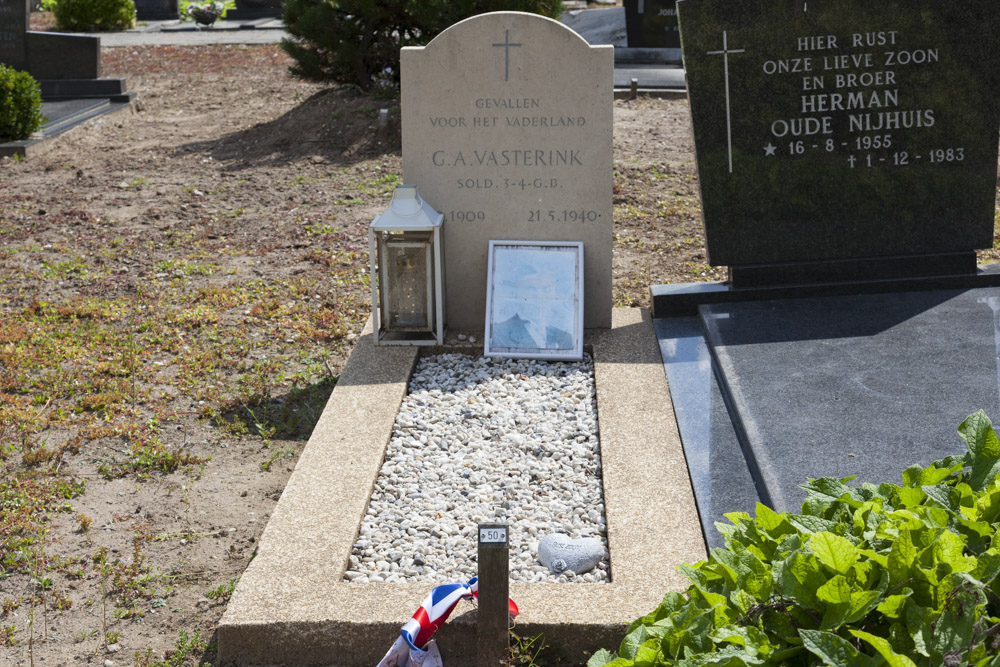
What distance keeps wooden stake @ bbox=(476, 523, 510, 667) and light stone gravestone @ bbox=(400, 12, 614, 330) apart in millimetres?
2855

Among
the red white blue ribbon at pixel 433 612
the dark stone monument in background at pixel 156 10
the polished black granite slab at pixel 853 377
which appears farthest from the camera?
the dark stone monument in background at pixel 156 10

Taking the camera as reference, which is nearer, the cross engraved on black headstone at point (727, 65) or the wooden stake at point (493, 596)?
the wooden stake at point (493, 596)

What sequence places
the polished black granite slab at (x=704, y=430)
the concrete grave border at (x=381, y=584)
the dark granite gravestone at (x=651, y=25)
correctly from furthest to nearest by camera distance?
the dark granite gravestone at (x=651, y=25) < the polished black granite slab at (x=704, y=430) < the concrete grave border at (x=381, y=584)

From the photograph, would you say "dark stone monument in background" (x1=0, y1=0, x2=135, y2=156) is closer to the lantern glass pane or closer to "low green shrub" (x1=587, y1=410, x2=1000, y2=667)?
the lantern glass pane

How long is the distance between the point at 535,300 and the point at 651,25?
10852 mm

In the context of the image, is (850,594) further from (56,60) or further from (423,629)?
(56,60)

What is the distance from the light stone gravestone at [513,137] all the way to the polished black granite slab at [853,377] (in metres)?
0.89

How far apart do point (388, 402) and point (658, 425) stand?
122 centimetres

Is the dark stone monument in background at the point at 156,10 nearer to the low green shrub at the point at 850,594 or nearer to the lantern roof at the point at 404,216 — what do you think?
the lantern roof at the point at 404,216

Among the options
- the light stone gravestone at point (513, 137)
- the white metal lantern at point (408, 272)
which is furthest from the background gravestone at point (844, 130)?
the white metal lantern at point (408, 272)

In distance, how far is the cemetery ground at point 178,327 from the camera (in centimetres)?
355

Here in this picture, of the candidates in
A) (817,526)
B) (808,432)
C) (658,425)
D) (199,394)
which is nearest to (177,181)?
(199,394)

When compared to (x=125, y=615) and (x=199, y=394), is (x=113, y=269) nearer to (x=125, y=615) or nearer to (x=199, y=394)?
(x=199, y=394)

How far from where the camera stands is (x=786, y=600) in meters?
1.60
